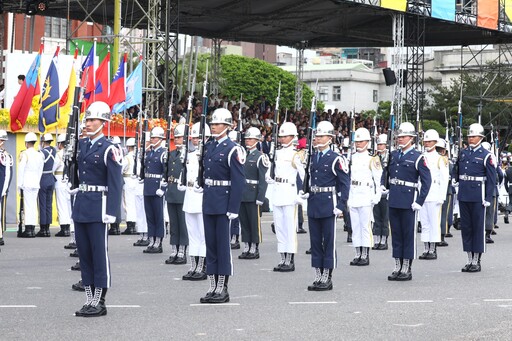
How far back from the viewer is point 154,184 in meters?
16.2

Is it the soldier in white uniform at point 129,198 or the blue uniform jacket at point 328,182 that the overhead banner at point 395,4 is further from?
the blue uniform jacket at point 328,182

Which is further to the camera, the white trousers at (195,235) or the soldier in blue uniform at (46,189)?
the soldier in blue uniform at (46,189)

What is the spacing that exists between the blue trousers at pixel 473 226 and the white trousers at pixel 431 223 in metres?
1.82

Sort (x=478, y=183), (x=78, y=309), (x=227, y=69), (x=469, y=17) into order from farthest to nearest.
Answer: (x=227, y=69) → (x=469, y=17) → (x=478, y=183) → (x=78, y=309)

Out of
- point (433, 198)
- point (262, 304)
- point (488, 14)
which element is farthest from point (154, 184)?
point (488, 14)

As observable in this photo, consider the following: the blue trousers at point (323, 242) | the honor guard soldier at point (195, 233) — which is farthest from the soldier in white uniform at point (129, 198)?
the blue trousers at point (323, 242)

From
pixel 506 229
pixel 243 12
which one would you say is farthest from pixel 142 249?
pixel 243 12

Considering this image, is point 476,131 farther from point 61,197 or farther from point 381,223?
point 61,197

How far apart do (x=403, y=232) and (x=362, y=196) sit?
112 inches

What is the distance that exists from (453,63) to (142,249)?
2847 inches

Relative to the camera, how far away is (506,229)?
82.2 feet

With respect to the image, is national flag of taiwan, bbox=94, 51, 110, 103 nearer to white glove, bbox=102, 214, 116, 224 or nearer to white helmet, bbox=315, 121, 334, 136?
white helmet, bbox=315, 121, 334, 136

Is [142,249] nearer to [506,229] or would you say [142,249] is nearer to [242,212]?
[242,212]

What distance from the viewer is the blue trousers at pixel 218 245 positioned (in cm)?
1106
